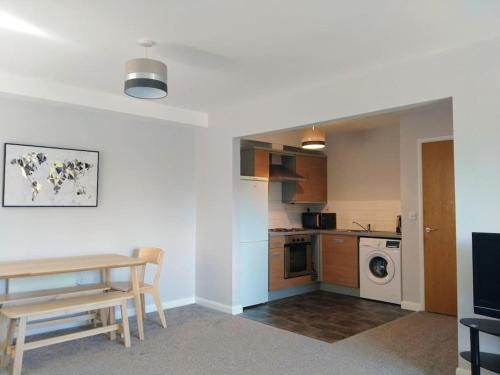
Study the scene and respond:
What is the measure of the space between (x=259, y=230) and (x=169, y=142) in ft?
5.23

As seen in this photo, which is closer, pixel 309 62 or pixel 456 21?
pixel 456 21

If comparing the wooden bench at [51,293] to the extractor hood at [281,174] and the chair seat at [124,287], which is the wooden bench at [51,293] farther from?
the extractor hood at [281,174]

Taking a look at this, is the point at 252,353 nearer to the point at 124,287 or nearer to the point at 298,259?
the point at 124,287

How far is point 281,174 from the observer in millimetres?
5812

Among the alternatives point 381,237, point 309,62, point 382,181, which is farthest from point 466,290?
point 382,181

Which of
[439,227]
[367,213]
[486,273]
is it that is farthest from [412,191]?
[486,273]

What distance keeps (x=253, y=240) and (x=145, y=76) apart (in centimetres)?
279

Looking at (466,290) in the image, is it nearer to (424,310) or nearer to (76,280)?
(424,310)

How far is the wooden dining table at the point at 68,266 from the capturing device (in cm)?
309

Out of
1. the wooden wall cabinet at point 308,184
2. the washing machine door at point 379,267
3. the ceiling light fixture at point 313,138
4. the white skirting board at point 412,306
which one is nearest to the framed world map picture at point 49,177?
the ceiling light fixture at point 313,138

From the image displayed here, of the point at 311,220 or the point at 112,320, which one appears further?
the point at 311,220

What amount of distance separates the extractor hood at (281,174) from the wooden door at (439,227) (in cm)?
182

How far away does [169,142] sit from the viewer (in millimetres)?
5074

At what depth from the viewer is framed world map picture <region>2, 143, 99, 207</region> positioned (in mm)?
3842
